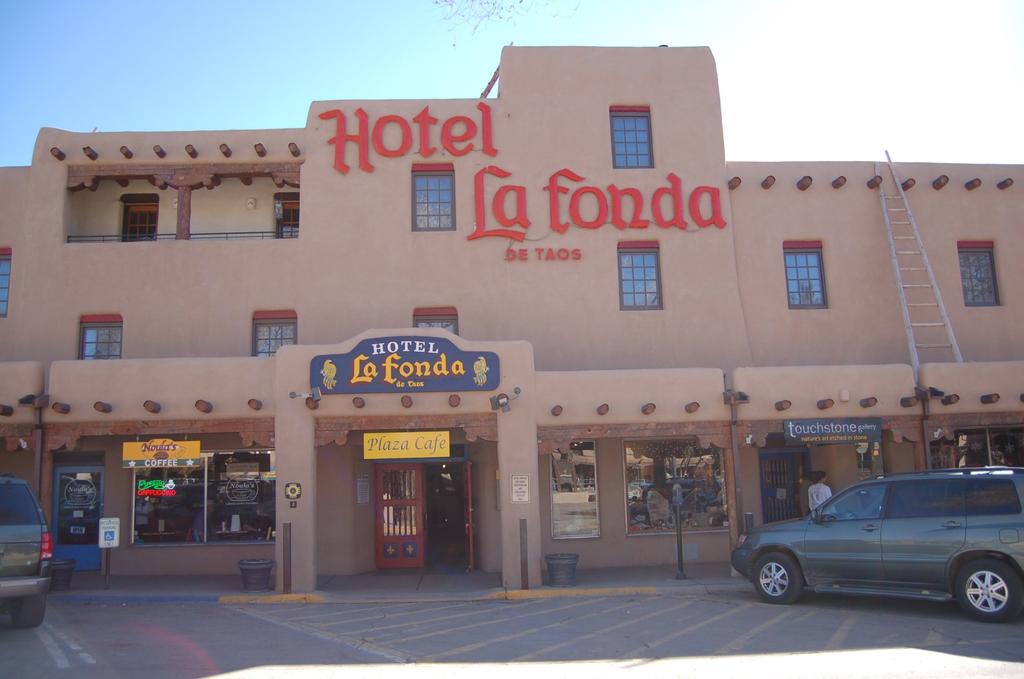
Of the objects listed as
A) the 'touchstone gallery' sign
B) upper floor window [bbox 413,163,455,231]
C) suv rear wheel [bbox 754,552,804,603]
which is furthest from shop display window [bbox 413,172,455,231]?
suv rear wheel [bbox 754,552,804,603]

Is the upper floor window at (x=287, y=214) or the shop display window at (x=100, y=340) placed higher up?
the upper floor window at (x=287, y=214)

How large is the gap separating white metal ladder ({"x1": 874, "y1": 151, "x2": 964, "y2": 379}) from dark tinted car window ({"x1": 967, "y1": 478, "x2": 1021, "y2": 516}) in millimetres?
6393

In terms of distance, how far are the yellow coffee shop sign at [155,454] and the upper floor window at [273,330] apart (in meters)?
2.63

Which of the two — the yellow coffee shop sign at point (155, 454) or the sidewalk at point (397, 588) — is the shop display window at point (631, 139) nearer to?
the sidewalk at point (397, 588)

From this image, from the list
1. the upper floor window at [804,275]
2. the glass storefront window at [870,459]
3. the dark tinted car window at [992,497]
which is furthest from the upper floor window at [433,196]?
the dark tinted car window at [992,497]

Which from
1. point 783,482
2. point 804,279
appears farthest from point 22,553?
point 804,279

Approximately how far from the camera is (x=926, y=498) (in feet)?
37.3

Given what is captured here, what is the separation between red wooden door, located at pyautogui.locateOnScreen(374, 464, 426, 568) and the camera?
17.5 m

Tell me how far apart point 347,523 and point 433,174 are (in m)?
7.59

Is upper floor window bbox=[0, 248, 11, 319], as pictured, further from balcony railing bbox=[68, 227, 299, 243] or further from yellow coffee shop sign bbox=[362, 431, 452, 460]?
yellow coffee shop sign bbox=[362, 431, 452, 460]

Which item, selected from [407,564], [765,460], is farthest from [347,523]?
[765,460]

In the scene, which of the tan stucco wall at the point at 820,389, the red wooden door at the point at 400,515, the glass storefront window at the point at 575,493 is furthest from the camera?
the red wooden door at the point at 400,515

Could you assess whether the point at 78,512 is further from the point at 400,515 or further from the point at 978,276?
the point at 978,276

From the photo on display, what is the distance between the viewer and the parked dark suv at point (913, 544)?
10594 millimetres
